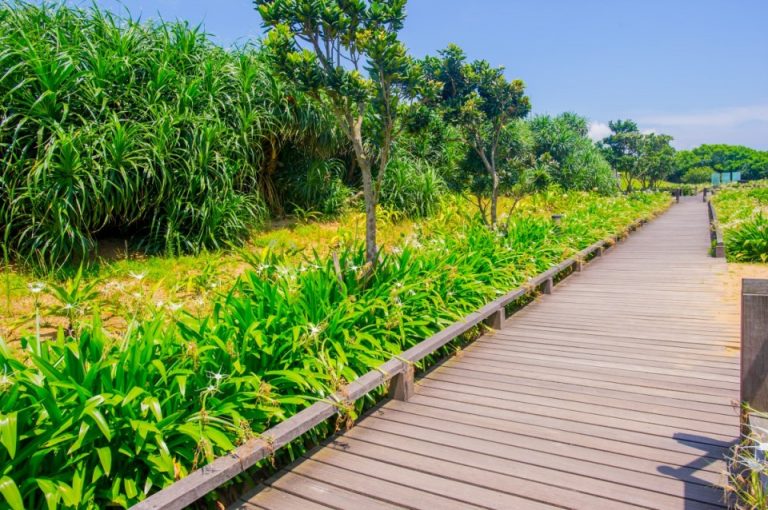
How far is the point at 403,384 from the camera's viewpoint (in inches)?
147

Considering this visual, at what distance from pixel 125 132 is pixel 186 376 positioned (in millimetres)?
3864

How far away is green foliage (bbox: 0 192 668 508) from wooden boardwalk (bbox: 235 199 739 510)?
0.40 metres

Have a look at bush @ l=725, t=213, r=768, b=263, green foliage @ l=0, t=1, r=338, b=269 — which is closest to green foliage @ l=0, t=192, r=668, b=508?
green foliage @ l=0, t=1, r=338, b=269

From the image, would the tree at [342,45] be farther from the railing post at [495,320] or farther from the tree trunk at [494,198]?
the tree trunk at [494,198]

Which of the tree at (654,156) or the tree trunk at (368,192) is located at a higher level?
the tree at (654,156)

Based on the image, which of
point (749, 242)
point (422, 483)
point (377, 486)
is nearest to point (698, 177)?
point (749, 242)

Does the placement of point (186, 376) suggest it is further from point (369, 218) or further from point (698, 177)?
point (698, 177)

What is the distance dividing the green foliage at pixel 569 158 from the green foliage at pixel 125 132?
1132 centimetres

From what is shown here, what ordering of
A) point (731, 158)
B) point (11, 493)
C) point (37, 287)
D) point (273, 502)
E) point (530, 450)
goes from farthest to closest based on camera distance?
→ point (731, 158), point (37, 287), point (530, 450), point (273, 502), point (11, 493)

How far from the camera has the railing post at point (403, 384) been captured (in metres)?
3.73

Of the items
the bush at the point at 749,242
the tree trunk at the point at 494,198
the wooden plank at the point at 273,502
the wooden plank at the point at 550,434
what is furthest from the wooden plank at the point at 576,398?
the bush at the point at 749,242

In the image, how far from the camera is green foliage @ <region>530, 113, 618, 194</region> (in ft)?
59.7

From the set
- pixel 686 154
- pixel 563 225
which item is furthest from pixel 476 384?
pixel 686 154

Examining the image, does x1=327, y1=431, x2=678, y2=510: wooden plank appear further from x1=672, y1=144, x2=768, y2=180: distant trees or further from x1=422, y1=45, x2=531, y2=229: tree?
x1=672, y1=144, x2=768, y2=180: distant trees
